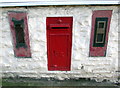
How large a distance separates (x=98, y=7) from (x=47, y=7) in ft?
3.73

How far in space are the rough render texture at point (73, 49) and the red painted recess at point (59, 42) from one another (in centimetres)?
10

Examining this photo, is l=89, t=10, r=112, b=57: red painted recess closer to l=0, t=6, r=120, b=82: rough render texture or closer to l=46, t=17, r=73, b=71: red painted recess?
l=0, t=6, r=120, b=82: rough render texture

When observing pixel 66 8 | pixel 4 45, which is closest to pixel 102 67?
pixel 66 8

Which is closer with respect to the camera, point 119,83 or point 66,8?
point 66,8

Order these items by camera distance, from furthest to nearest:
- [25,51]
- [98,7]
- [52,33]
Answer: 1. [25,51]
2. [52,33]
3. [98,7]

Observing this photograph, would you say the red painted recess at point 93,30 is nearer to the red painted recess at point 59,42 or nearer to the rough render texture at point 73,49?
the rough render texture at point 73,49

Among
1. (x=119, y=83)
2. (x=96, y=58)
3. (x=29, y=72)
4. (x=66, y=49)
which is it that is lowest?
(x=119, y=83)

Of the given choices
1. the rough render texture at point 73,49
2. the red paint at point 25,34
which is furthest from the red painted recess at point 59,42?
the red paint at point 25,34

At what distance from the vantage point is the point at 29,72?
359 centimetres

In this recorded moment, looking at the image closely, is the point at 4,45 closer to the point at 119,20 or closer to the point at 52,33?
the point at 52,33

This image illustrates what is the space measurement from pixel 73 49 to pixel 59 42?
0.40 meters

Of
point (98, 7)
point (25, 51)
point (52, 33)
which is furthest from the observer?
point (25, 51)

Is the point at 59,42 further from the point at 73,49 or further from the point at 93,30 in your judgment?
the point at 93,30

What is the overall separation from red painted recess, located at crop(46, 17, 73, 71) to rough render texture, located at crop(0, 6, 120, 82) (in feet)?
0.33
